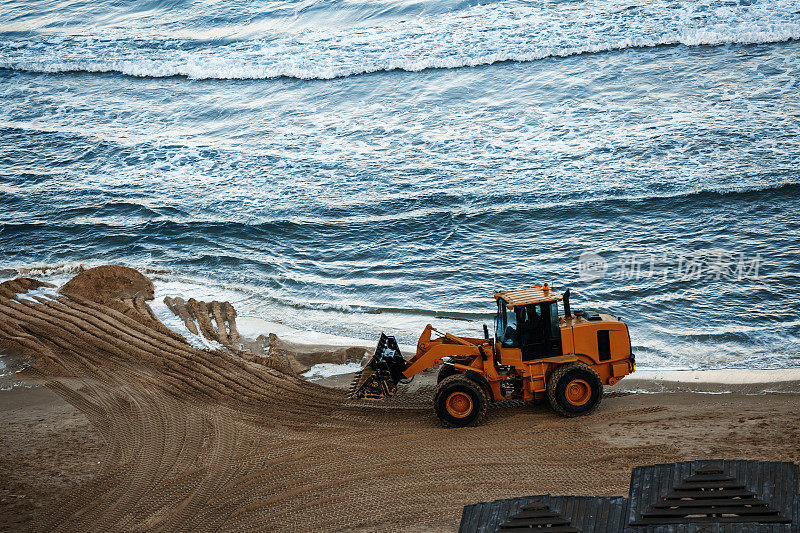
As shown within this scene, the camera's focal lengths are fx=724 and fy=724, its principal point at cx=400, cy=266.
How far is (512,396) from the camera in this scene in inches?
Answer: 384

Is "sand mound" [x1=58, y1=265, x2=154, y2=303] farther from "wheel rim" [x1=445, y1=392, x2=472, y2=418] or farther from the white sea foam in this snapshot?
the white sea foam

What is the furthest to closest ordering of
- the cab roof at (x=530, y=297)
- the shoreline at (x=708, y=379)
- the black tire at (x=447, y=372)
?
the shoreline at (x=708, y=379), the black tire at (x=447, y=372), the cab roof at (x=530, y=297)

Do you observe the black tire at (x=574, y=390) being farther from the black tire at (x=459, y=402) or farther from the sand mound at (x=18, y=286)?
the sand mound at (x=18, y=286)

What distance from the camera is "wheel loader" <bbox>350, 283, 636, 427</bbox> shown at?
30.7 ft

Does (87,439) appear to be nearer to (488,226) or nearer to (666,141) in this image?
(488,226)

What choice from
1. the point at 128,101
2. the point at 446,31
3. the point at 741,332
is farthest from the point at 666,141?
the point at 128,101

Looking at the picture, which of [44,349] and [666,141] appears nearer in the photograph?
[44,349]

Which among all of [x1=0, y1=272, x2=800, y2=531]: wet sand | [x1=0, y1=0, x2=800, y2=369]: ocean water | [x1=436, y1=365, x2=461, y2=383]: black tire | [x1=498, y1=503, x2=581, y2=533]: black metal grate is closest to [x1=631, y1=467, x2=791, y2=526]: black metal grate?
[x1=498, y1=503, x2=581, y2=533]: black metal grate

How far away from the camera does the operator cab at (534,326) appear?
9.33 metres

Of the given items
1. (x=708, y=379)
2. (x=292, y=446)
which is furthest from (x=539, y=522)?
(x=708, y=379)

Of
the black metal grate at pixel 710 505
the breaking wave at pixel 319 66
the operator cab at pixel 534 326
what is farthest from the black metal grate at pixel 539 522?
the breaking wave at pixel 319 66

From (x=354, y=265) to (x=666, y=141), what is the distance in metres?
9.63

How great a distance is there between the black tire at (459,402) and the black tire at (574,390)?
917 mm

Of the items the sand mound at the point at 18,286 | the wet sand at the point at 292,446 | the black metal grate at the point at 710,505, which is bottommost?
the wet sand at the point at 292,446
